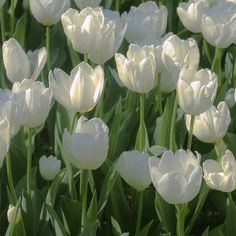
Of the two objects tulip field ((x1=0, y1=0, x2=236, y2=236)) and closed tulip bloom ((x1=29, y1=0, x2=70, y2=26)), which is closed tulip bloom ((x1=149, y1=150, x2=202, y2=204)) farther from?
closed tulip bloom ((x1=29, y1=0, x2=70, y2=26))

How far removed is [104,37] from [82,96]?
0.74 ft

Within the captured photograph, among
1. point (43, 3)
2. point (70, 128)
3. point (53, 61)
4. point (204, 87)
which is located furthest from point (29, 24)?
point (204, 87)

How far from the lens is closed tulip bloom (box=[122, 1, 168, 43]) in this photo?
6.66 feet

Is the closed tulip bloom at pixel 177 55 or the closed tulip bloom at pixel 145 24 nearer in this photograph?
the closed tulip bloom at pixel 177 55

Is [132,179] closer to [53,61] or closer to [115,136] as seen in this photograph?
[115,136]

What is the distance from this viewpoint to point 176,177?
139 centimetres

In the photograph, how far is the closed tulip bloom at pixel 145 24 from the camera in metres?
2.03

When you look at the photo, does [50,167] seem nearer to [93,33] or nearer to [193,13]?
[93,33]

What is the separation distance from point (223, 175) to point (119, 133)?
43 centimetres

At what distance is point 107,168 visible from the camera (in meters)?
1.80

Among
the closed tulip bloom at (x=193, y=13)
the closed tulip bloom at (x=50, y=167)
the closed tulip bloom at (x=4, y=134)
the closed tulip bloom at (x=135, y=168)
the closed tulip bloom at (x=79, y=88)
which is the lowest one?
the closed tulip bloom at (x=50, y=167)

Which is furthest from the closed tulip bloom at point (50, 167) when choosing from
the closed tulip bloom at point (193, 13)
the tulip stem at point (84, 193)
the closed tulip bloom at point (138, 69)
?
the closed tulip bloom at point (193, 13)

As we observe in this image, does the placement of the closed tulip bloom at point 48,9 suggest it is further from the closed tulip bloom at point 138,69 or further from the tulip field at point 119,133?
the closed tulip bloom at point 138,69

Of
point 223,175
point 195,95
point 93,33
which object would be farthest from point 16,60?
point 223,175
